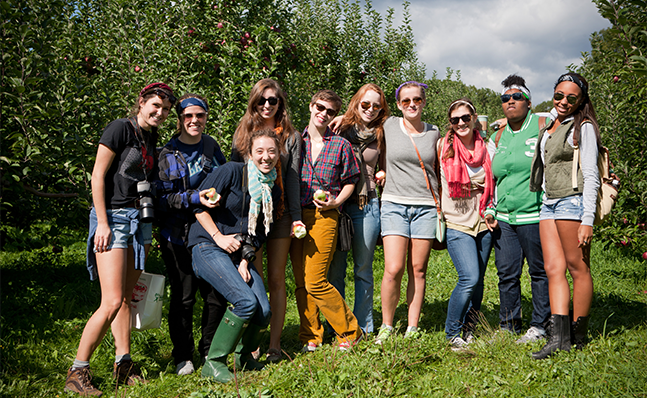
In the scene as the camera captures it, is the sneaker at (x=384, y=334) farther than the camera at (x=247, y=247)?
Yes

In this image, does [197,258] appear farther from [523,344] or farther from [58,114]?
[523,344]

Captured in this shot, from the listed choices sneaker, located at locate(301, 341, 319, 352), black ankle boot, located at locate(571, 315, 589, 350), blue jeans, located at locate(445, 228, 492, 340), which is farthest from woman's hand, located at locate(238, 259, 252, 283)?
black ankle boot, located at locate(571, 315, 589, 350)

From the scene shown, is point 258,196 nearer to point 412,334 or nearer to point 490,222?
point 412,334

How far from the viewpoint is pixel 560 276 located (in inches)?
142

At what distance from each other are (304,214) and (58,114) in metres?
2.49

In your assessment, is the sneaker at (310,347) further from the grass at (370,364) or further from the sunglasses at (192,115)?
the sunglasses at (192,115)

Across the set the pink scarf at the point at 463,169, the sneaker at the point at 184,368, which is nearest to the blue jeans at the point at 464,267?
the pink scarf at the point at 463,169

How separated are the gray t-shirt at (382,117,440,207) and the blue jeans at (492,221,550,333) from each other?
71 cm

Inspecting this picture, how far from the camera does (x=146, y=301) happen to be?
3602mm

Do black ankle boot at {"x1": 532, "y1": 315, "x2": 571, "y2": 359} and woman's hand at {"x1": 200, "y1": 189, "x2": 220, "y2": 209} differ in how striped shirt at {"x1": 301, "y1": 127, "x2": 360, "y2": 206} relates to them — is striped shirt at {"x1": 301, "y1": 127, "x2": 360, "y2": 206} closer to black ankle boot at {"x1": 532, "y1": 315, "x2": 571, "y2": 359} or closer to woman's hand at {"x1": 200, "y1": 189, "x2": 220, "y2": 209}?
woman's hand at {"x1": 200, "y1": 189, "x2": 220, "y2": 209}

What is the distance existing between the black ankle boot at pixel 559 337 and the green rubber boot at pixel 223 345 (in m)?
2.24

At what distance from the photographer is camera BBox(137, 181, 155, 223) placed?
323cm

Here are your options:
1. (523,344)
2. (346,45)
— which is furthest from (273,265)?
(346,45)

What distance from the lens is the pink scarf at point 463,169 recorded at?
158 inches
